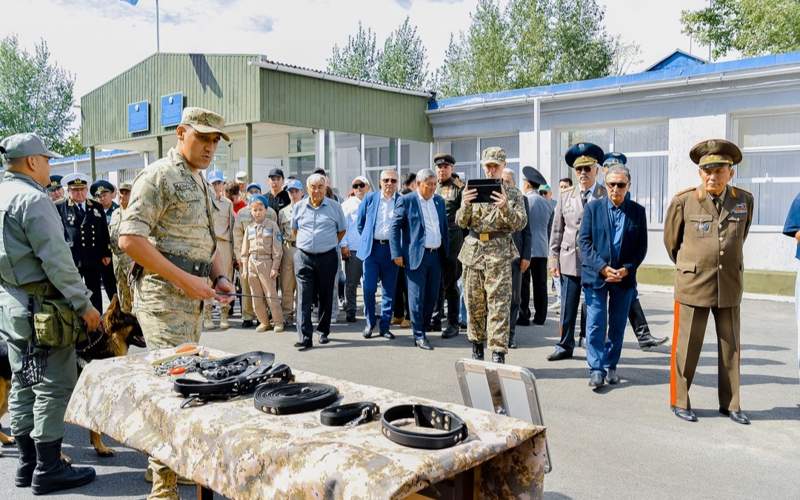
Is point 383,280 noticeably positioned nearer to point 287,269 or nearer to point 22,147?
point 287,269

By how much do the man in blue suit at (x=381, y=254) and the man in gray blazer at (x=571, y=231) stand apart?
2125 mm

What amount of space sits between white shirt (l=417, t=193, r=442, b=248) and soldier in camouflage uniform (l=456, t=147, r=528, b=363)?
149cm

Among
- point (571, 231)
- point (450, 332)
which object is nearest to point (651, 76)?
point (571, 231)

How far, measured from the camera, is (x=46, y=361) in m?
3.62

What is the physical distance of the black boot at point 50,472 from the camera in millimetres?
3619

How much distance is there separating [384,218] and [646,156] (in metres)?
7.92

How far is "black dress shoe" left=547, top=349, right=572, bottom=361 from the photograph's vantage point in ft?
22.0

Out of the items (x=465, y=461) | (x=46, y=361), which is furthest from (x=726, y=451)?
(x=46, y=361)

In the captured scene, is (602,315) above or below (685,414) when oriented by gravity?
above

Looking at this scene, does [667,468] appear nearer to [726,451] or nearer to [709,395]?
[726,451]

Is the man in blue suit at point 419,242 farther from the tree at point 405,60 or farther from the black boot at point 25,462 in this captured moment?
the tree at point 405,60

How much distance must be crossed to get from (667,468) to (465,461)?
254 centimetres

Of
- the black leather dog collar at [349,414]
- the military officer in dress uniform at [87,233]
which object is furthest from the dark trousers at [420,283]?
the black leather dog collar at [349,414]

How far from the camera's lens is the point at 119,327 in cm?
407
